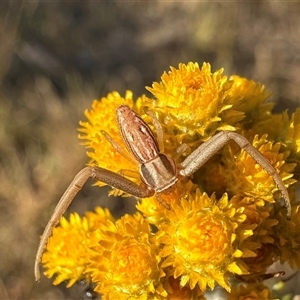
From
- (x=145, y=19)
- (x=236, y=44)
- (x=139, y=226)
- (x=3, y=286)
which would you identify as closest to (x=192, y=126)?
(x=139, y=226)

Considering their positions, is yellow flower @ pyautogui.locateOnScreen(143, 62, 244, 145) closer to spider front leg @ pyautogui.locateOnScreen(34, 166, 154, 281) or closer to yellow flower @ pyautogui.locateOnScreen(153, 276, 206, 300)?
spider front leg @ pyautogui.locateOnScreen(34, 166, 154, 281)

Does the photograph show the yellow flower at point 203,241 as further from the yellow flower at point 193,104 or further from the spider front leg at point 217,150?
the yellow flower at point 193,104

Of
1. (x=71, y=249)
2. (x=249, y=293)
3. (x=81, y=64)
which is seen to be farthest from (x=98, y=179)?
(x=81, y=64)

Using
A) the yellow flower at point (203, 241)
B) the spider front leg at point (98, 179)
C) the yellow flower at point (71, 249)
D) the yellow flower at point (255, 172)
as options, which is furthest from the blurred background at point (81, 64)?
the yellow flower at point (203, 241)

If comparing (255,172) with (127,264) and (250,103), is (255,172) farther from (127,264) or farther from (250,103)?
(127,264)

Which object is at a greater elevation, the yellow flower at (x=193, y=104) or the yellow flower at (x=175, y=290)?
the yellow flower at (x=193, y=104)

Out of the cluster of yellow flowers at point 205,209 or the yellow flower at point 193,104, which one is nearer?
the cluster of yellow flowers at point 205,209

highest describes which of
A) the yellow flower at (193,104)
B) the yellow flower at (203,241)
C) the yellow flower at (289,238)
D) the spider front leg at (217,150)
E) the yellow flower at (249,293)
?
the yellow flower at (193,104)

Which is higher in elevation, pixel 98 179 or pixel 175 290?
pixel 98 179

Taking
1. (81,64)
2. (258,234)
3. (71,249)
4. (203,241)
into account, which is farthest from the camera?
(81,64)
